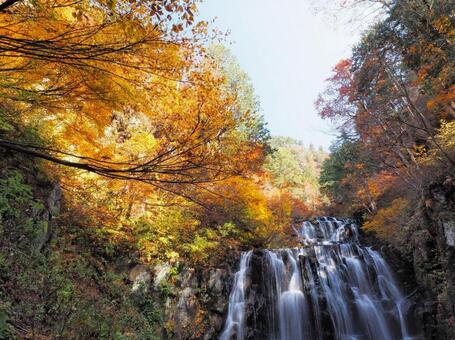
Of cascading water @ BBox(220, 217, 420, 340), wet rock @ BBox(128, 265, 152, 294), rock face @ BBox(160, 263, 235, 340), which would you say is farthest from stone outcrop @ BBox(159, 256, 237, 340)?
cascading water @ BBox(220, 217, 420, 340)

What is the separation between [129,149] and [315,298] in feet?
29.6

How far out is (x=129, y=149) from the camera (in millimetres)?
9617

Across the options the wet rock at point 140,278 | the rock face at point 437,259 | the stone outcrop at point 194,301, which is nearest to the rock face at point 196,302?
the stone outcrop at point 194,301

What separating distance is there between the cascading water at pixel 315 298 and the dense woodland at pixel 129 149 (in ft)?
5.74

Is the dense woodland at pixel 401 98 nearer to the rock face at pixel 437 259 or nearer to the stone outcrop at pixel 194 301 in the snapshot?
the rock face at pixel 437 259

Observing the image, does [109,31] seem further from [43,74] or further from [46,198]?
[46,198]

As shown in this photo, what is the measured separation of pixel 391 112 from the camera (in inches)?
507

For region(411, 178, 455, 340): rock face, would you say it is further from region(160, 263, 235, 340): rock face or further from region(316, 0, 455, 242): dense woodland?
region(160, 263, 235, 340): rock face

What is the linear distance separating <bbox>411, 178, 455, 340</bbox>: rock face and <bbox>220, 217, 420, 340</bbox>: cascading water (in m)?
1.03

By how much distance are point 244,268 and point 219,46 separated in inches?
817

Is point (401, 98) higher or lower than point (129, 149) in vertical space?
higher

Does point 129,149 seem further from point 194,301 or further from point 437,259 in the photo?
point 437,259

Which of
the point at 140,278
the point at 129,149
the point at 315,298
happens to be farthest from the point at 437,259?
the point at 129,149

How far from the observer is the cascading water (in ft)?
32.2
